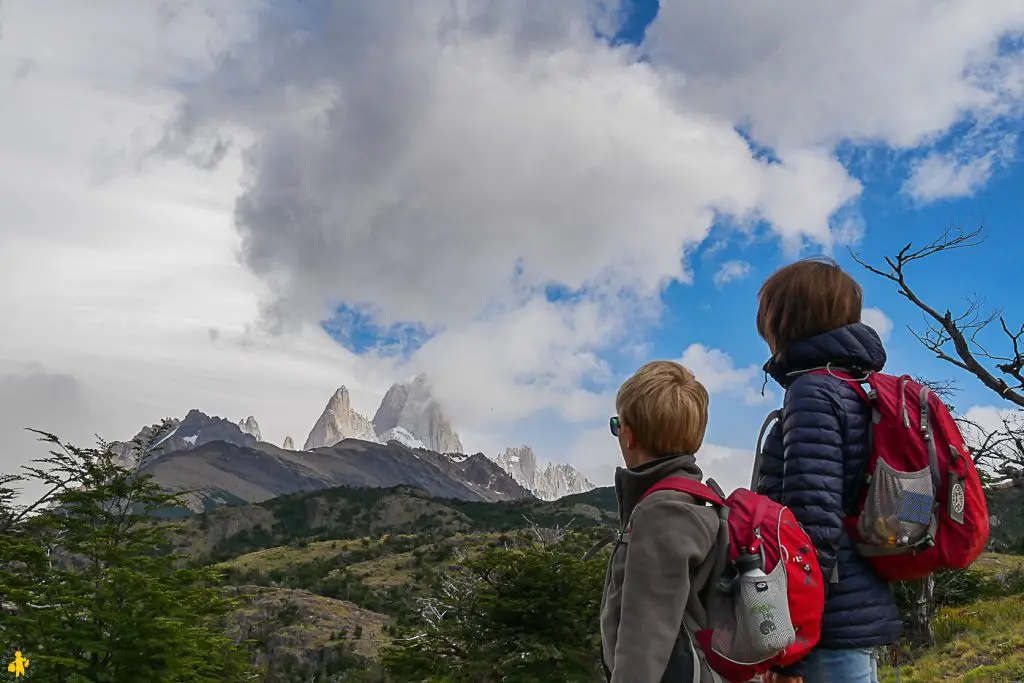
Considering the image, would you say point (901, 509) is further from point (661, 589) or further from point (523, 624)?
point (523, 624)

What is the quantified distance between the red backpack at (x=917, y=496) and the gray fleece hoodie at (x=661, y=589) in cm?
49

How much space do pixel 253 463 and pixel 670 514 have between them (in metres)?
182

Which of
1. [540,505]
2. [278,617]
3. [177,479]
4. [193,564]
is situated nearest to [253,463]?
[177,479]

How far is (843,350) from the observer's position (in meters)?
2.11

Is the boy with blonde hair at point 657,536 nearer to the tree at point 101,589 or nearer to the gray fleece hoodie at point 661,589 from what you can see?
the gray fleece hoodie at point 661,589

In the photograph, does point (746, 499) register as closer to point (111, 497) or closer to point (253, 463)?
point (111, 497)

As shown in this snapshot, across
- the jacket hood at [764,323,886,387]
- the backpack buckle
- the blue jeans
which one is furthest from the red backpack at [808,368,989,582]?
the blue jeans

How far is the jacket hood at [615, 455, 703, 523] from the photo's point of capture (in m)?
1.89

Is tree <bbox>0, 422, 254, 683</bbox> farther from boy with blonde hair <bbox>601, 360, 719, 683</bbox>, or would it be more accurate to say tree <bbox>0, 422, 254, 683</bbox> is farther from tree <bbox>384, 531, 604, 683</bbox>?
boy with blonde hair <bbox>601, 360, 719, 683</bbox>

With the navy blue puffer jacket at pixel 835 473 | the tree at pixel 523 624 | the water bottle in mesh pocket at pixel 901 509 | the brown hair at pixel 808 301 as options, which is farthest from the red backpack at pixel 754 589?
the tree at pixel 523 624

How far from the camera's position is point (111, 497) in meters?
8.64

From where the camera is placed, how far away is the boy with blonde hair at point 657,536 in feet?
5.60

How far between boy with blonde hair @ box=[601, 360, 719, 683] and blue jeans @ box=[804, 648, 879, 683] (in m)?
0.41

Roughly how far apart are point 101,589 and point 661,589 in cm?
761
